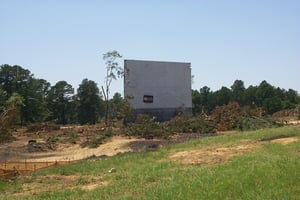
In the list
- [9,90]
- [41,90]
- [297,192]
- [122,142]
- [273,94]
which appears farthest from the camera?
[273,94]

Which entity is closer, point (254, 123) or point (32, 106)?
point (254, 123)

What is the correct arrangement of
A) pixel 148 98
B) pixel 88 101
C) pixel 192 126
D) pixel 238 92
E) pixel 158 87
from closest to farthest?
pixel 192 126, pixel 148 98, pixel 158 87, pixel 88 101, pixel 238 92

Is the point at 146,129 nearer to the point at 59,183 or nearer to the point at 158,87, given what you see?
the point at 158,87

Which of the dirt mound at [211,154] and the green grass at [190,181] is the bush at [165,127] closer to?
the dirt mound at [211,154]

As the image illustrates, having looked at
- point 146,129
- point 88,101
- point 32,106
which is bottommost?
point 146,129

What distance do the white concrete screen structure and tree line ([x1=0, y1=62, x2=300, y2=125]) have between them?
1023 centimetres

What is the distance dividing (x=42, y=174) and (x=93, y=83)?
172 feet

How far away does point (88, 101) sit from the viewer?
65688 mm

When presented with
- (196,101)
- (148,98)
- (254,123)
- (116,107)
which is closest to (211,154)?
(254,123)

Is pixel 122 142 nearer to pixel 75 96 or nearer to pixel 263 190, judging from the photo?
pixel 263 190

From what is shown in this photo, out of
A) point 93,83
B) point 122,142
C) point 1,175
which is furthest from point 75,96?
point 1,175

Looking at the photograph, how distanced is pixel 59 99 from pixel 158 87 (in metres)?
29.2

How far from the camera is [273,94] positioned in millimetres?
72000

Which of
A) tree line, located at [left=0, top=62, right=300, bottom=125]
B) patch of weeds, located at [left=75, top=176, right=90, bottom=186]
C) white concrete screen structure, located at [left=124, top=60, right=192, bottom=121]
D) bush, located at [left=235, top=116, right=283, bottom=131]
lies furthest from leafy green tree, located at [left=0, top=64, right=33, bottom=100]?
patch of weeds, located at [left=75, top=176, right=90, bottom=186]
